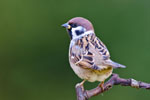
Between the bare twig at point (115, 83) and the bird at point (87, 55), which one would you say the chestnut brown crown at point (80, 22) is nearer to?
the bird at point (87, 55)

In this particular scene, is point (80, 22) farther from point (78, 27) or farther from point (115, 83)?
point (115, 83)

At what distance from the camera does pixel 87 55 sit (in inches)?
128

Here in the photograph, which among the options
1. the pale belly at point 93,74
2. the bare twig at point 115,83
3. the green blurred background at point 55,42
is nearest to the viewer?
the bare twig at point 115,83

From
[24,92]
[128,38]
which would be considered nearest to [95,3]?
[128,38]

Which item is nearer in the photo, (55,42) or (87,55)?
(87,55)

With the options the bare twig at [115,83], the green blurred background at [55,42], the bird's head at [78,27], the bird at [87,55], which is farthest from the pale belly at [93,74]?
the green blurred background at [55,42]

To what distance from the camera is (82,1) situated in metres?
7.32

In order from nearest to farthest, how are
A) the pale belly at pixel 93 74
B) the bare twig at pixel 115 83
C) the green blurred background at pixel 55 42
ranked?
the bare twig at pixel 115 83 < the pale belly at pixel 93 74 < the green blurred background at pixel 55 42

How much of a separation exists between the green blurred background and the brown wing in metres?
3.36

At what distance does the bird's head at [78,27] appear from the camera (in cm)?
324

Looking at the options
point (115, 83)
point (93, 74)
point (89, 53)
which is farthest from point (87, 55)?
Result: point (115, 83)

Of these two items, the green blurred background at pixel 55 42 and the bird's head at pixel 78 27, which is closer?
the bird's head at pixel 78 27

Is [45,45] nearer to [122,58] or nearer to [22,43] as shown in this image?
[22,43]

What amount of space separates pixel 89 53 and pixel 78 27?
232 mm
